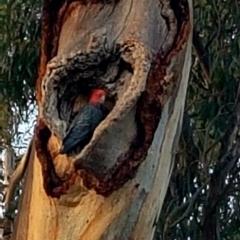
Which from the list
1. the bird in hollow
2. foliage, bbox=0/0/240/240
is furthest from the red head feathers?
foliage, bbox=0/0/240/240

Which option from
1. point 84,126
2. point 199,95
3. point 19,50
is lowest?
point 84,126

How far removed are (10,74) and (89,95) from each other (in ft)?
4.98

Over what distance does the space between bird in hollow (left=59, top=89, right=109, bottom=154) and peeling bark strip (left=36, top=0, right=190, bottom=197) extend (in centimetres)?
2

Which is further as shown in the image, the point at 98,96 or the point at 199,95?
the point at 199,95

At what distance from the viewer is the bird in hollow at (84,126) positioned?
1.38m

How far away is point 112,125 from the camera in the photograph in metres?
1.40

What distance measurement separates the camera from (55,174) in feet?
4.90

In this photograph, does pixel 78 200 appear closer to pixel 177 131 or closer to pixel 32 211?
pixel 32 211

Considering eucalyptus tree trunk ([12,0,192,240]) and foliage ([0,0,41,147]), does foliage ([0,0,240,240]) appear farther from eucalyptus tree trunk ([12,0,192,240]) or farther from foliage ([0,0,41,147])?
eucalyptus tree trunk ([12,0,192,240])

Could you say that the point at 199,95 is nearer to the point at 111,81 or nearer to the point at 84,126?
the point at 111,81

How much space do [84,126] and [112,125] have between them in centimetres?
5

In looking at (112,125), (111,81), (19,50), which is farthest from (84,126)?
(19,50)

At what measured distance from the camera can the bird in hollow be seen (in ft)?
4.51

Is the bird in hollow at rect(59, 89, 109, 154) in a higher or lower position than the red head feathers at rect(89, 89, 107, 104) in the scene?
lower
